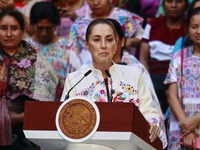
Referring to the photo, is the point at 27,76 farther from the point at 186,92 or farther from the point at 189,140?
the point at 189,140

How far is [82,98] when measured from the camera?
380cm

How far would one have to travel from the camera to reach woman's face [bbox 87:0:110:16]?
21.6ft

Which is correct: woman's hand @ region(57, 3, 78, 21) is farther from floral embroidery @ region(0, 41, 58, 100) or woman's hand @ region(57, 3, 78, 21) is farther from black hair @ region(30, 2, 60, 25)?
floral embroidery @ region(0, 41, 58, 100)

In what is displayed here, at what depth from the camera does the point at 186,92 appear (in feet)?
18.2

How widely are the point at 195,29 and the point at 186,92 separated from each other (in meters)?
0.53

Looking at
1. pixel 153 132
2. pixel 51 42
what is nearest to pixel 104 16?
pixel 51 42

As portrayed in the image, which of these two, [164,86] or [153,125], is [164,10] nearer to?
[164,86]

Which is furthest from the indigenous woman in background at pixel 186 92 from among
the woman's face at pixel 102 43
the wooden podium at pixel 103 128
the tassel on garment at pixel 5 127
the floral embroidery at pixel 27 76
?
the wooden podium at pixel 103 128

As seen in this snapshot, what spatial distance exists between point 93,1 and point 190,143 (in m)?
1.93

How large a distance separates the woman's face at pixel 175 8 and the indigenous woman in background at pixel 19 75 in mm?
1415

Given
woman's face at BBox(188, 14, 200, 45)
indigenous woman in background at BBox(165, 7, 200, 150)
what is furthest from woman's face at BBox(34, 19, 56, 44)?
woman's face at BBox(188, 14, 200, 45)

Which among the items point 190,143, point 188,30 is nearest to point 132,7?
point 188,30

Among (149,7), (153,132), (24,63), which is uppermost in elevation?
(149,7)

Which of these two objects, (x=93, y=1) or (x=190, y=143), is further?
(x=93, y=1)
